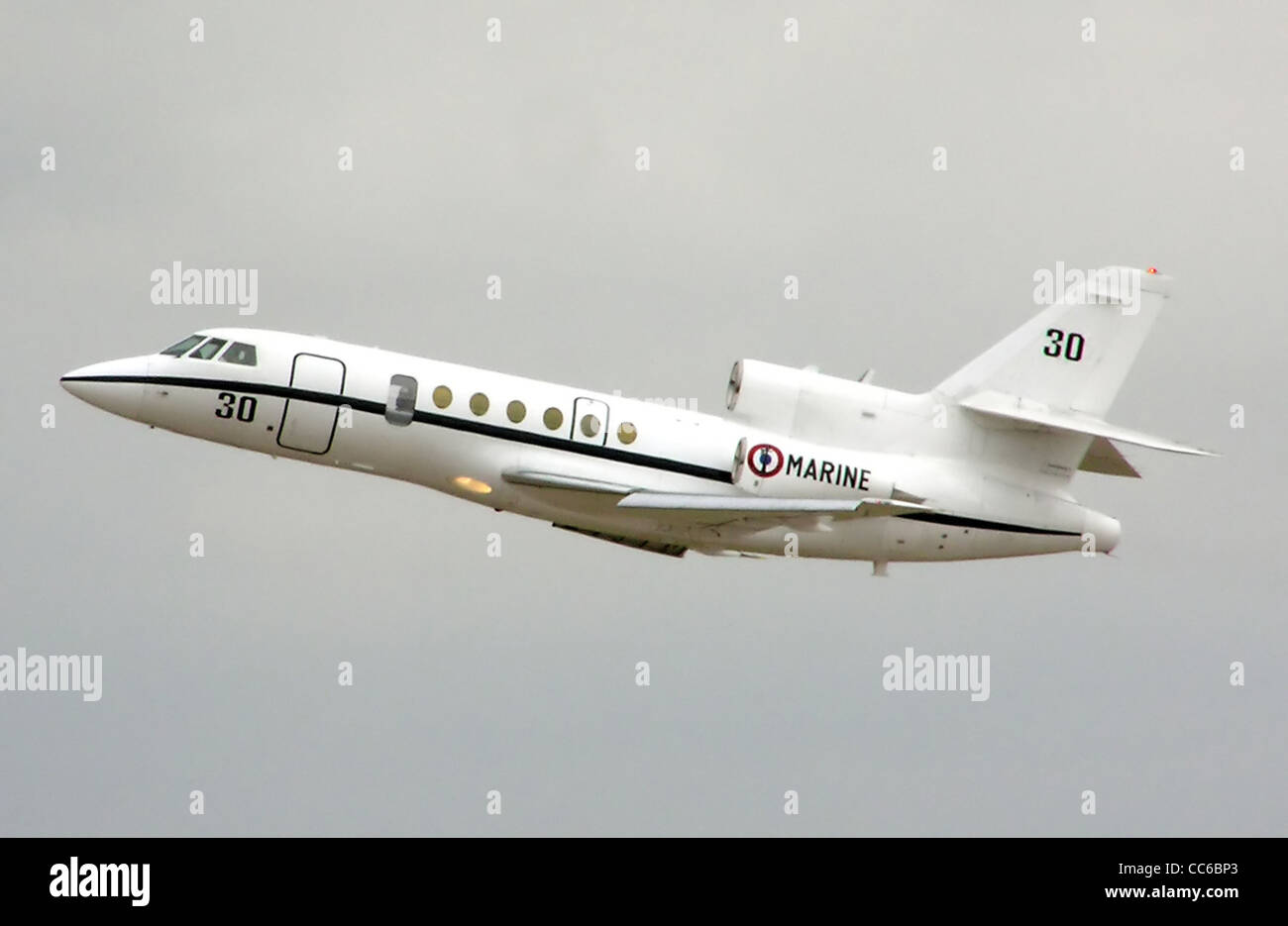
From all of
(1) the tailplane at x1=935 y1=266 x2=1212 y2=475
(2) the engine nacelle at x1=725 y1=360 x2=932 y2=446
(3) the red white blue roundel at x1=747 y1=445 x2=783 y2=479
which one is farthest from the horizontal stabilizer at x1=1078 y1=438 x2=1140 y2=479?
(3) the red white blue roundel at x1=747 y1=445 x2=783 y2=479

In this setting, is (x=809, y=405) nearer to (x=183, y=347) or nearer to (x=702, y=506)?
(x=702, y=506)

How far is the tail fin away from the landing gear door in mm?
7308

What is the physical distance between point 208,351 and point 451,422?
488 centimetres

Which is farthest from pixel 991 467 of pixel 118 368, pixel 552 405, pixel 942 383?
pixel 118 368

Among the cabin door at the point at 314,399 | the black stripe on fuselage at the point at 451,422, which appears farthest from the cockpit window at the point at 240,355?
the cabin door at the point at 314,399

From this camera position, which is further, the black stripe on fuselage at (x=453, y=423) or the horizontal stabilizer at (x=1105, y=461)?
the horizontal stabilizer at (x=1105, y=461)

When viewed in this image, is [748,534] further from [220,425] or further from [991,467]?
[220,425]

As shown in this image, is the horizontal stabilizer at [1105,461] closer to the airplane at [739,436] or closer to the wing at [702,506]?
the airplane at [739,436]

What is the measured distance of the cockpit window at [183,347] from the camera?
159 ft

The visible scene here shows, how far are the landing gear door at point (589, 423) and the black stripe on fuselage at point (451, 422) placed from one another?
13 cm

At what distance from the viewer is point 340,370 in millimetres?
47906

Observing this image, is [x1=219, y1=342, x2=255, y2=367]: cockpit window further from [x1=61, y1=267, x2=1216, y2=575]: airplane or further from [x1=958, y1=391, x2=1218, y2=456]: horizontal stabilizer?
[x1=958, y1=391, x2=1218, y2=456]: horizontal stabilizer

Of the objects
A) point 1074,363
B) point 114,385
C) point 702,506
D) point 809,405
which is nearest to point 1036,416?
point 1074,363

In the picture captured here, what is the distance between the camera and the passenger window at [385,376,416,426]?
157ft
